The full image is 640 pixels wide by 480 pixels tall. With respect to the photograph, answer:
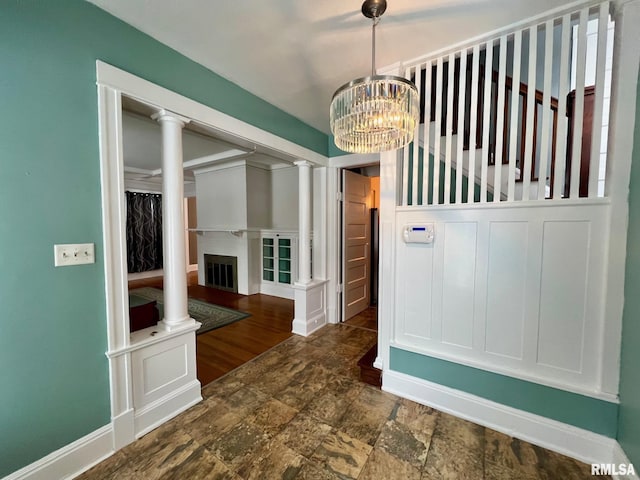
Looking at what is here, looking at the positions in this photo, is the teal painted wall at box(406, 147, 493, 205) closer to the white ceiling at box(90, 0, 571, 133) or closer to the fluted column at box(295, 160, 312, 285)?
the white ceiling at box(90, 0, 571, 133)

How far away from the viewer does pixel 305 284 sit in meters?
3.12

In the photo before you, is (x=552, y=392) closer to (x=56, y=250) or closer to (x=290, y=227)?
(x=56, y=250)

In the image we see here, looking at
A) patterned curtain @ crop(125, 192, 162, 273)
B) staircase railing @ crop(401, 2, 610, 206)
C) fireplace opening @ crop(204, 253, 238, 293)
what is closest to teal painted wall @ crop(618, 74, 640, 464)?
staircase railing @ crop(401, 2, 610, 206)

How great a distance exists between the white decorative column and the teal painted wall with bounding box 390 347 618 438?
1.33m

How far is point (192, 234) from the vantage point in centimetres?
731

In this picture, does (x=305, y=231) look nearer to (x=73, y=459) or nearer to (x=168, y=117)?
(x=168, y=117)

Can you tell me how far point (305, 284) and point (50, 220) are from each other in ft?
7.54

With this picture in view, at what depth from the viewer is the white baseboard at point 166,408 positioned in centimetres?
159

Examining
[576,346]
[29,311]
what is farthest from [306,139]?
[576,346]

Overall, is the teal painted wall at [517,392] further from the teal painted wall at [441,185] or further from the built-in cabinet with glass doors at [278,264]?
the built-in cabinet with glass doors at [278,264]

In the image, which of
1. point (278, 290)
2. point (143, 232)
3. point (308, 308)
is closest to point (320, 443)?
point (308, 308)

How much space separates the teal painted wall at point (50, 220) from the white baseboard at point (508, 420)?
203cm

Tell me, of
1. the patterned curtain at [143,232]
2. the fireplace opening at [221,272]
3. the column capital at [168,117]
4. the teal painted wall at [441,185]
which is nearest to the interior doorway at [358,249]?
the teal painted wall at [441,185]

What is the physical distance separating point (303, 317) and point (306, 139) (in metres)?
2.16
